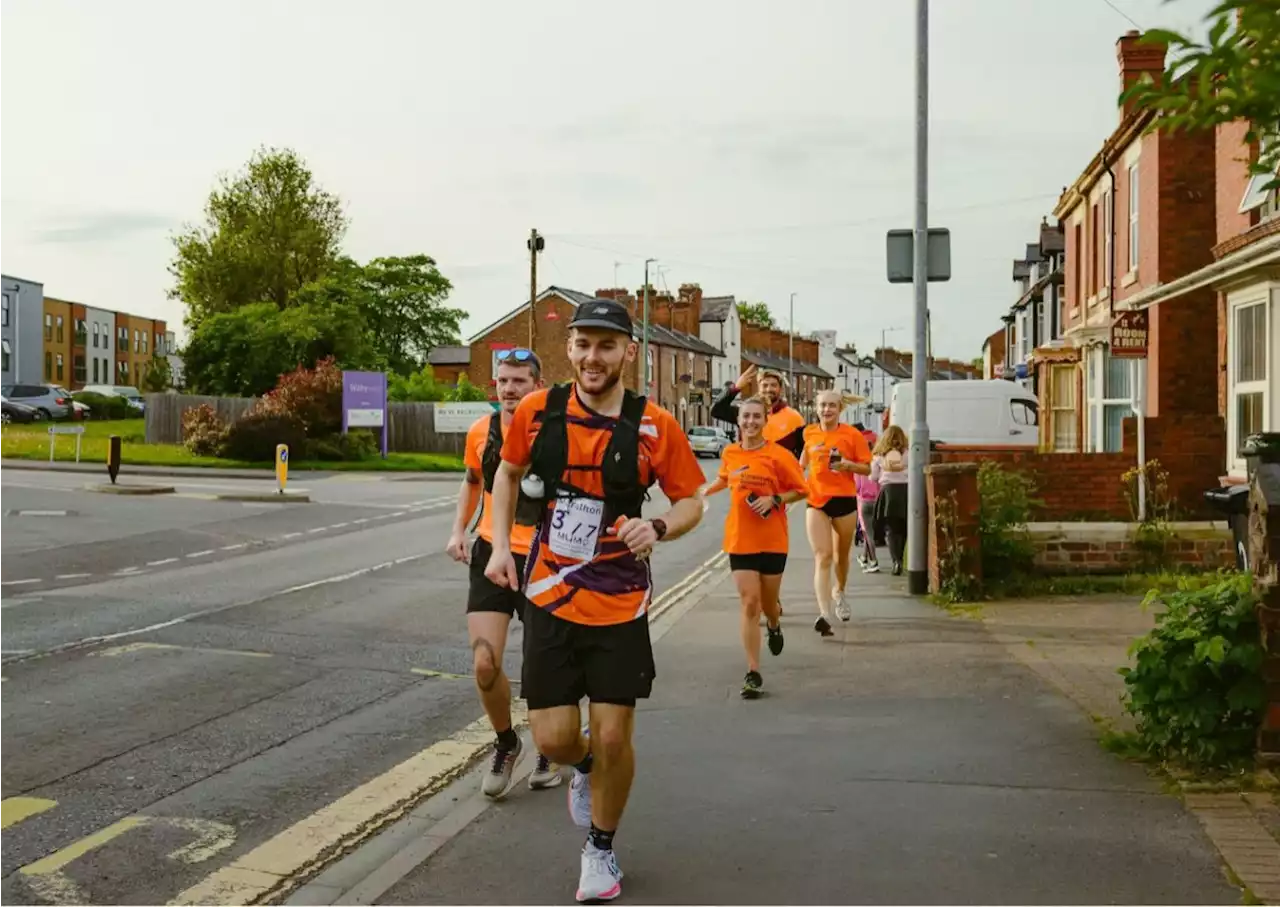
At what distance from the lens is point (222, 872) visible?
4.57 metres

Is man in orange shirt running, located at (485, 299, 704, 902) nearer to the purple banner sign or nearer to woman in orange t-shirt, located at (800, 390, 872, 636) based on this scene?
woman in orange t-shirt, located at (800, 390, 872, 636)

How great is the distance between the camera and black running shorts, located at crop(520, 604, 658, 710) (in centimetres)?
429

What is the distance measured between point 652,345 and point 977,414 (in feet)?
167

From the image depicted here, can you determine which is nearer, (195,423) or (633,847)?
(633,847)

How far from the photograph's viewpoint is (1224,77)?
3387 millimetres

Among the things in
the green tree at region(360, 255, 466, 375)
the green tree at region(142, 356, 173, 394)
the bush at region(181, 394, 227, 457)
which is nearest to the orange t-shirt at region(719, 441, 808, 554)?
the bush at region(181, 394, 227, 457)

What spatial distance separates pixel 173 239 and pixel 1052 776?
71.1m

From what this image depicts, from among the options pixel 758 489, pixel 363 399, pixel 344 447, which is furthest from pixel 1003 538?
pixel 344 447

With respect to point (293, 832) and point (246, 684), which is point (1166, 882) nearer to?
point (293, 832)

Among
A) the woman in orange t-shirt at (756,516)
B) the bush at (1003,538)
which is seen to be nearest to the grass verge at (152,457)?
the bush at (1003,538)

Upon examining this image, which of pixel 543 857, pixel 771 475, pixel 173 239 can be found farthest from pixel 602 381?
pixel 173 239

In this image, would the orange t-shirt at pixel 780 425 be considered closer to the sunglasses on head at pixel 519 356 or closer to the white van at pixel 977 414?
the sunglasses on head at pixel 519 356

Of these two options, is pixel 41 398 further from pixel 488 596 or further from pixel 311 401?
pixel 488 596

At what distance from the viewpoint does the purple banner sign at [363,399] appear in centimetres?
4312
